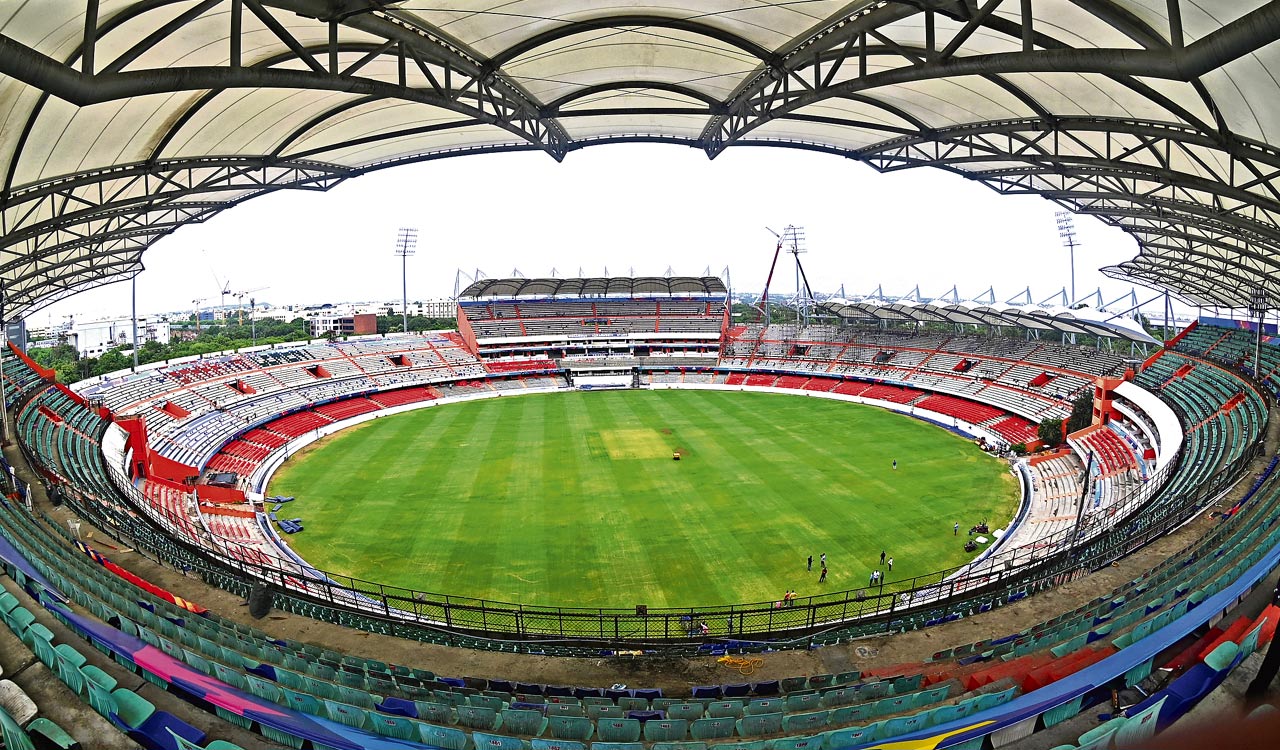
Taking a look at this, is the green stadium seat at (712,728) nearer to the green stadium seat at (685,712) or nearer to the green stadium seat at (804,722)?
the green stadium seat at (685,712)

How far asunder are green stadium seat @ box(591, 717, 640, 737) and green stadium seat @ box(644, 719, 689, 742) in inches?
8.6

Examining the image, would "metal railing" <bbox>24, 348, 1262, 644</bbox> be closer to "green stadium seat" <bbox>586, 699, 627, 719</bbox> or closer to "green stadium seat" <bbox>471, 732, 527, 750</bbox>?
"green stadium seat" <bbox>586, 699, 627, 719</bbox>

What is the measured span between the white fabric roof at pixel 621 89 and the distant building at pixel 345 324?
3476 inches

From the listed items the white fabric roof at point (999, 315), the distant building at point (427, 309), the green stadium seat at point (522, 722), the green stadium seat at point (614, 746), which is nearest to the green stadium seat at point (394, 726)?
the green stadium seat at point (522, 722)

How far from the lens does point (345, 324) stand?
125000 mm

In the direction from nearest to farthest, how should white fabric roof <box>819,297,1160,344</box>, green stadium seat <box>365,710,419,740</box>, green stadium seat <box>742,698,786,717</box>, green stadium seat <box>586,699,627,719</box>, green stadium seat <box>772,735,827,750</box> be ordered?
green stadium seat <box>772,735,827,750</box> → green stadium seat <box>365,710,419,740</box> → green stadium seat <box>586,699,627,719</box> → green stadium seat <box>742,698,786,717</box> → white fabric roof <box>819,297,1160,344</box>

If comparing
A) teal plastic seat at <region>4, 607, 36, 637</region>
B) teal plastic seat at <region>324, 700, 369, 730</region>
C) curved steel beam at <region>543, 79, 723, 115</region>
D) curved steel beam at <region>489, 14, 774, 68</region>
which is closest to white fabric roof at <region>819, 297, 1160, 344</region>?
curved steel beam at <region>543, 79, 723, 115</region>

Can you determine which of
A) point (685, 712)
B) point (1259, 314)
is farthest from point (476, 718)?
point (1259, 314)

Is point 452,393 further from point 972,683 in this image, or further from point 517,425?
point 972,683

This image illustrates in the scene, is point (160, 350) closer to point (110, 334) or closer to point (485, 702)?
point (110, 334)

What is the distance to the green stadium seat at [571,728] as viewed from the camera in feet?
27.1

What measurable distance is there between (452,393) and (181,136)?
141ft

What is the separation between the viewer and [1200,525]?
1533 centimetres

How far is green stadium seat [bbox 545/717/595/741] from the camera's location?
27.1 ft
